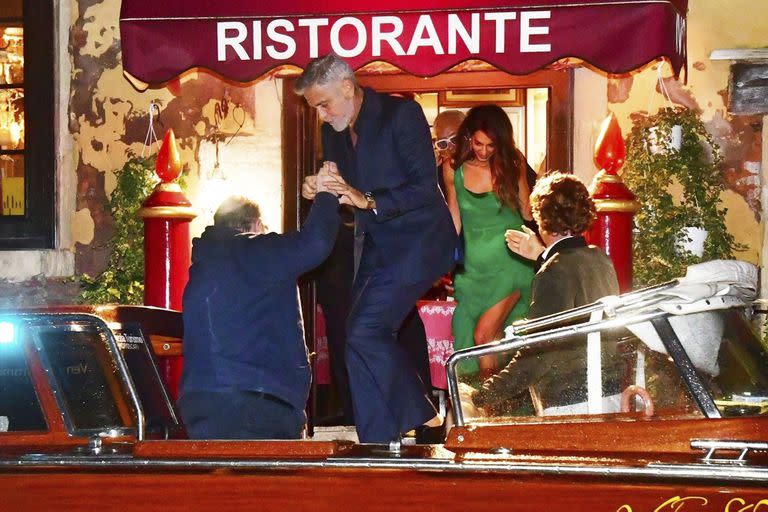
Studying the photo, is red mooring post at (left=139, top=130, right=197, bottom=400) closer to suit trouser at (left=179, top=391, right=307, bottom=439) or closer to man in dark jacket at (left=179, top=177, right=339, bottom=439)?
man in dark jacket at (left=179, top=177, right=339, bottom=439)

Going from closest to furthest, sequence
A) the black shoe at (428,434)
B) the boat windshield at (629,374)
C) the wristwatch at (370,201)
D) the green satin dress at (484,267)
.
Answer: the boat windshield at (629,374), the wristwatch at (370,201), the black shoe at (428,434), the green satin dress at (484,267)

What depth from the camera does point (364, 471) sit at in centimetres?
371

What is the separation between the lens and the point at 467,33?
276 inches

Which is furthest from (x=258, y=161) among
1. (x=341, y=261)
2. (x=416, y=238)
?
(x=416, y=238)

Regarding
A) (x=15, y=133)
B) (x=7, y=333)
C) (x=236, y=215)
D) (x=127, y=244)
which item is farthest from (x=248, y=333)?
(x=15, y=133)

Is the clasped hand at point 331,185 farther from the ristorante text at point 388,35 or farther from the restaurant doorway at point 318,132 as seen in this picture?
the restaurant doorway at point 318,132

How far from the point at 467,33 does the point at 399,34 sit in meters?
0.39

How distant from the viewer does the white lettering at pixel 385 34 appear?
7.09m

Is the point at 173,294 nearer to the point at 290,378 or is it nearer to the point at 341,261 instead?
the point at 341,261

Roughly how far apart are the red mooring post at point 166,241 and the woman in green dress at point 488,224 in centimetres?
169

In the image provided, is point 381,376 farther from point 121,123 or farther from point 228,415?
point 121,123

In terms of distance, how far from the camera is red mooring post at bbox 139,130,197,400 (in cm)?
763

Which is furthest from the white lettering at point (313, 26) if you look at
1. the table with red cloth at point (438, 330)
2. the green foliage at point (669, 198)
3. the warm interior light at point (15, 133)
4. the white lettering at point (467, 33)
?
the warm interior light at point (15, 133)

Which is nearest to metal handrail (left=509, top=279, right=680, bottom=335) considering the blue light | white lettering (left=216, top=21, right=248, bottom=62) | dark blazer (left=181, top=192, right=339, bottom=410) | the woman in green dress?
dark blazer (left=181, top=192, right=339, bottom=410)
